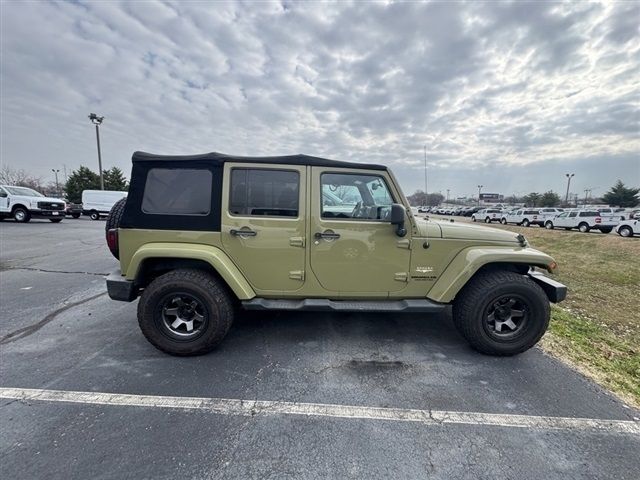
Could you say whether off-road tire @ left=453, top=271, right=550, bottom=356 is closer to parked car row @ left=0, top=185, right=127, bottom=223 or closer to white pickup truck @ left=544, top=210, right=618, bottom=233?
parked car row @ left=0, top=185, right=127, bottom=223

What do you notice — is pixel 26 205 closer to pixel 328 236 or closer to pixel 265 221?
pixel 265 221

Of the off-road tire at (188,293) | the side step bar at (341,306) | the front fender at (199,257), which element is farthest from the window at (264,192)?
the side step bar at (341,306)

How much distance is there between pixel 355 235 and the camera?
3.14m

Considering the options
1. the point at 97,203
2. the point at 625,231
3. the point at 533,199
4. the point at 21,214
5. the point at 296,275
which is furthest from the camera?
the point at 533,199

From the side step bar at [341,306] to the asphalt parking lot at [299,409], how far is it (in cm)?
49

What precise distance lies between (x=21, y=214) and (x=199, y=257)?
19850 mm

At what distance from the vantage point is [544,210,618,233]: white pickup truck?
2023 cm

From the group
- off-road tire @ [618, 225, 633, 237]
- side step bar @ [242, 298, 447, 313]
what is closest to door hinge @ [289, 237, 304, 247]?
side step bar @ [242, 298, 447, 313]

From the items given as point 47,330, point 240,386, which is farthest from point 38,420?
point 47,330

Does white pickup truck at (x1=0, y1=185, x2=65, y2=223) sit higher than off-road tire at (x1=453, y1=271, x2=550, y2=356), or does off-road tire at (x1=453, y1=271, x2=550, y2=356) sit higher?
white pickup truck at (x1=0, y1=185, x2=65, y2=223)

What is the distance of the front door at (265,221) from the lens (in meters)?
3.11

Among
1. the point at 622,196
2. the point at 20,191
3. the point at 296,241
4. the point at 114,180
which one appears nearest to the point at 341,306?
the point at 296,241

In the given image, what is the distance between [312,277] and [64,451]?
2255mm

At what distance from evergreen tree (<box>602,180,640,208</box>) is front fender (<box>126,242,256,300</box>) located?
64.6 m
